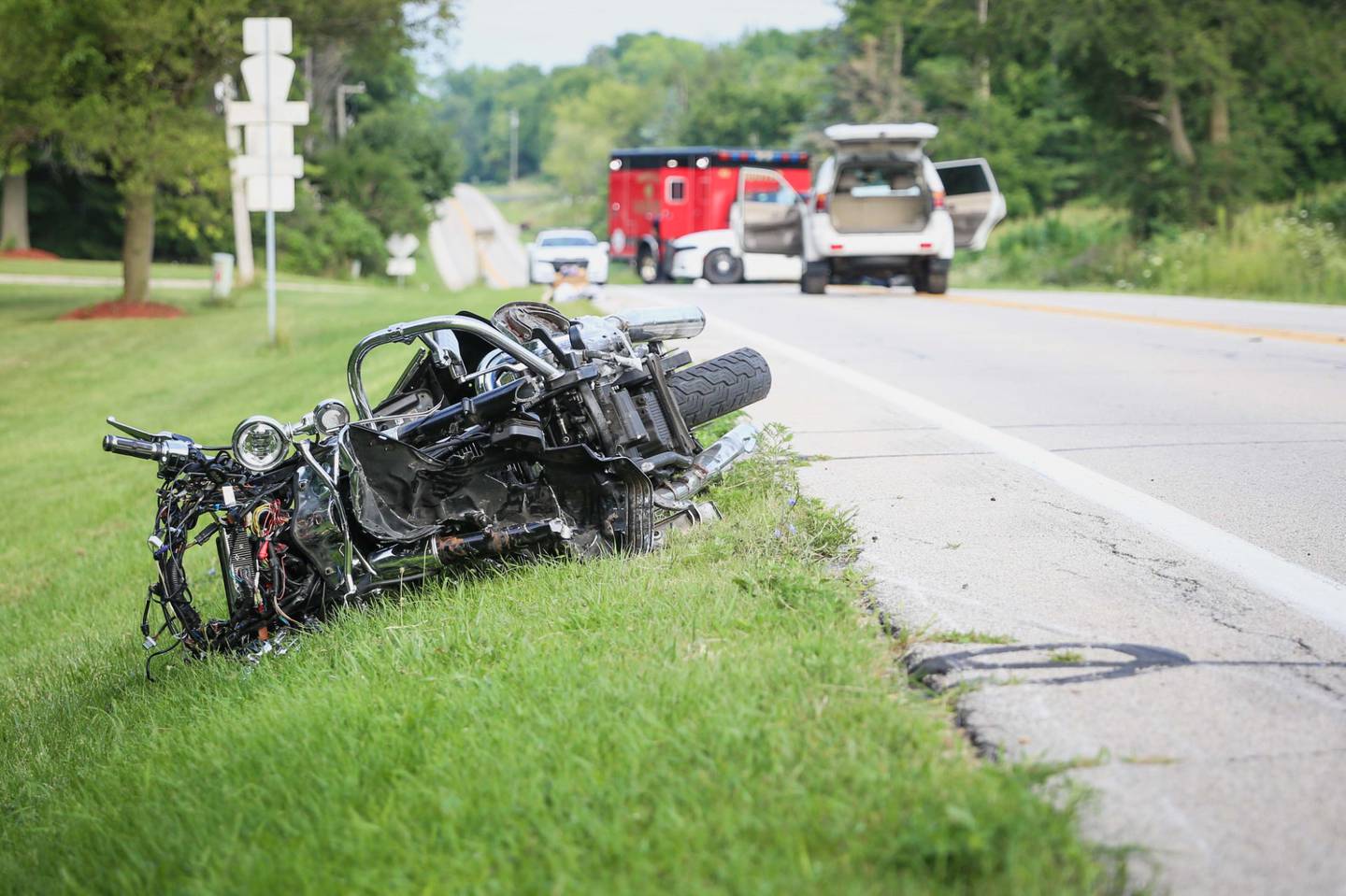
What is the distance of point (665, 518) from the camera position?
18.1 ft

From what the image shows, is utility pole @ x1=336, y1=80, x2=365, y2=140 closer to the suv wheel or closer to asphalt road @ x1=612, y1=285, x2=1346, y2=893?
the suv wheel

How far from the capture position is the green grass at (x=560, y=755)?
2.70 m

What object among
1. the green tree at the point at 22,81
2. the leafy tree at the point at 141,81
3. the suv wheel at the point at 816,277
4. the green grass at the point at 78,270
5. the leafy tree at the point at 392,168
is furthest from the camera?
the leafy tree at the point at 392,168

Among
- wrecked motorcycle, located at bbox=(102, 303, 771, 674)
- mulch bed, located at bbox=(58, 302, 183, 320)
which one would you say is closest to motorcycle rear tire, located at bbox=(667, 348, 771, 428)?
wrecked motorcycle, located at bbox=(102, 303, 771, 674)

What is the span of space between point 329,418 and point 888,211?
18.5 meters

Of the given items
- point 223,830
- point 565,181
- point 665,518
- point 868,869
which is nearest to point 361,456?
point 665,518

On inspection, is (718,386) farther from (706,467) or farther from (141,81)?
(141,81)

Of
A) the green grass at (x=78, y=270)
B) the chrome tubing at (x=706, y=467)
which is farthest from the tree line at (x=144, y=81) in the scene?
the chrome tubing at (x=706, y=467)

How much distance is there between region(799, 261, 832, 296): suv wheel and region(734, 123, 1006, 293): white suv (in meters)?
0.01

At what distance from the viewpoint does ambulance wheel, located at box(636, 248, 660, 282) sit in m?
33.6

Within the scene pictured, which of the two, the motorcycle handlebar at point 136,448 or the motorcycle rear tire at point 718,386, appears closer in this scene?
the motorcycle handlebar at point 136,448

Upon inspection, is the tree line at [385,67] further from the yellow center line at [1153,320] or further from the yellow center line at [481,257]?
the yellow center line at [481,257]

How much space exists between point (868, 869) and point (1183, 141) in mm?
29362

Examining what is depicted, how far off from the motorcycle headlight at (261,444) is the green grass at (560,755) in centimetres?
64
